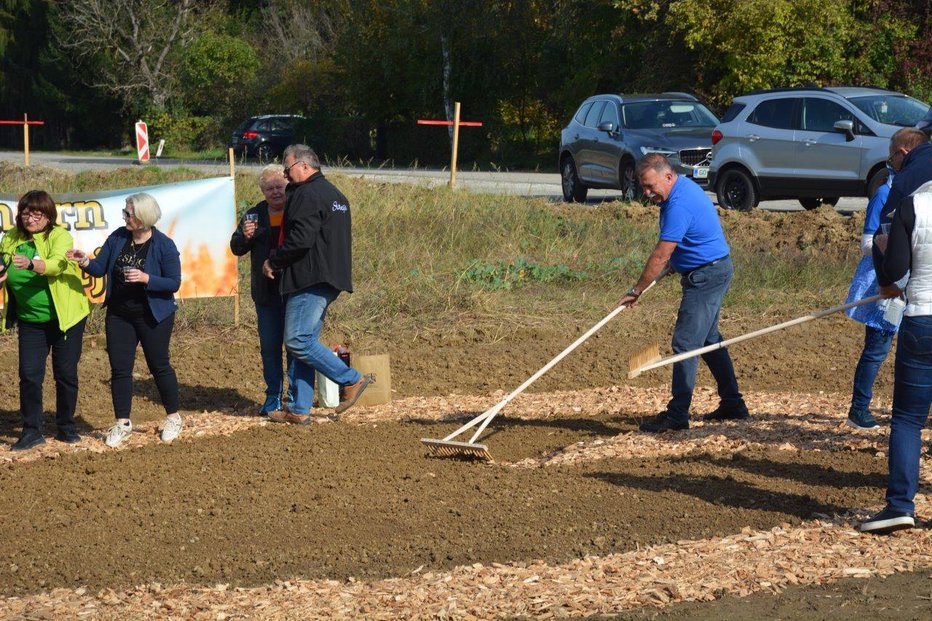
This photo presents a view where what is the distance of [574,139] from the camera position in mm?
21375

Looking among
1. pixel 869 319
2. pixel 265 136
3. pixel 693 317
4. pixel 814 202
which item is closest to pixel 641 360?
pixel 693 317

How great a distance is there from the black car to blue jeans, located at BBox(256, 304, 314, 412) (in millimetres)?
27589

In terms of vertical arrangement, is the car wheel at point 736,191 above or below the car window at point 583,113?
below

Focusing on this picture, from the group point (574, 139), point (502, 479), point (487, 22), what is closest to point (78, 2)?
point (487, 22)

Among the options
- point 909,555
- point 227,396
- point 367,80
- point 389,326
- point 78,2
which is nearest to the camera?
point 909,555

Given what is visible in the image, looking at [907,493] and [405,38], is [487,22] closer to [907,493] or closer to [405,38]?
[405,38]

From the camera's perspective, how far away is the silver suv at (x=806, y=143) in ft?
55.2

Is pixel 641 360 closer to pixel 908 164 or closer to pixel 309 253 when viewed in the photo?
pixel 908 164

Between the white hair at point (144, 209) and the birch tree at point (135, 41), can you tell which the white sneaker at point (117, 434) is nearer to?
the white hair at point (144, 209)

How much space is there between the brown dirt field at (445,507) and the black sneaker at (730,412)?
15 cm

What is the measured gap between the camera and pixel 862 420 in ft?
26.0

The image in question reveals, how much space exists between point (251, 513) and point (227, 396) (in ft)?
11.1

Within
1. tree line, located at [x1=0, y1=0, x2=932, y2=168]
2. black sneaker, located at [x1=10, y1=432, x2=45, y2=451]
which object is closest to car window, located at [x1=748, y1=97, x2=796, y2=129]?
tree line, located at [x1=0, y1=0, x2=932, y2=168]

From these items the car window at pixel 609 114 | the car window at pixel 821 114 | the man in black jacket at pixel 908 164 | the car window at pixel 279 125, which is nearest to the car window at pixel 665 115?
the car window at pixel 609 114
